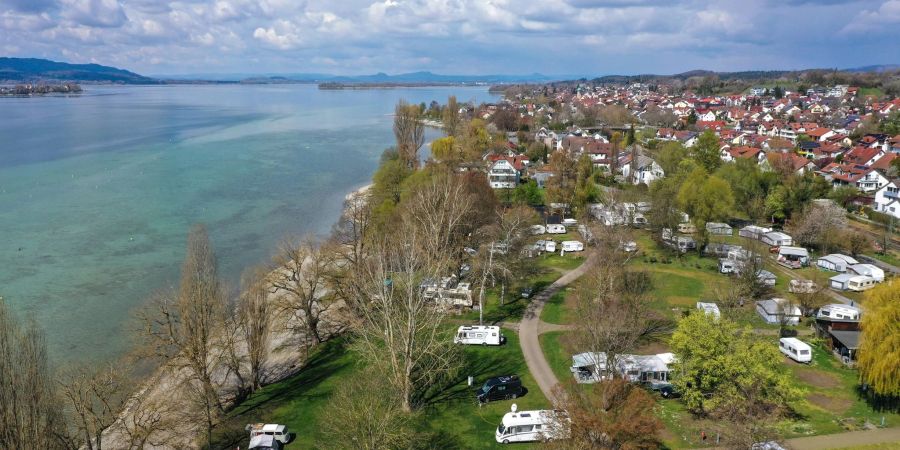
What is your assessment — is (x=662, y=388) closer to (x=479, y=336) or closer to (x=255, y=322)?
(x=479, y=336)

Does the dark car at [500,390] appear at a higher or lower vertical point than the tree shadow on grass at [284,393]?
higher

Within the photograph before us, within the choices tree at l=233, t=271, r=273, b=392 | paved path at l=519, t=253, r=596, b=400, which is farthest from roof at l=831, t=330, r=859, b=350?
tree at l=233, t=271, r=273, b=392

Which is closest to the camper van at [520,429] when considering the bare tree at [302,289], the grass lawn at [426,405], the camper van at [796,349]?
the grass lawn at [426,405]

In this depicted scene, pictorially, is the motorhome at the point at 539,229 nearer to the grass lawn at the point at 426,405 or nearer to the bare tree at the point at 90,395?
the grass lawn at the point at 426,405

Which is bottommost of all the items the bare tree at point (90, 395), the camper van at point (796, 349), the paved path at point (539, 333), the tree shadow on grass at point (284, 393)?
the tree shadow on grass at point (284, 393)

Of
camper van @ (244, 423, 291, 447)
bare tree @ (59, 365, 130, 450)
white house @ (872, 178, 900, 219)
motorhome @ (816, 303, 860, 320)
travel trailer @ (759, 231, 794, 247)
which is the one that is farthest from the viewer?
white house @ (872, 178, 900, 219)

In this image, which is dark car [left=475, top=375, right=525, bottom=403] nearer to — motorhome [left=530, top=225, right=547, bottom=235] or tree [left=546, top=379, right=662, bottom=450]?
tree [left=546, top=379, right=662, bottom=450]
